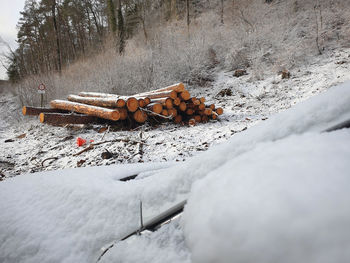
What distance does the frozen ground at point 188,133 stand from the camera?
3.20m

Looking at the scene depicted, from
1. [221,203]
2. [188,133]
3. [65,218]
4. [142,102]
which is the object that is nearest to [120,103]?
[142,102]

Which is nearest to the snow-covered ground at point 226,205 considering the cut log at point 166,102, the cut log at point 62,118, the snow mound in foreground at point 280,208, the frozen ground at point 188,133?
the snow mound in foreground at point 280,208

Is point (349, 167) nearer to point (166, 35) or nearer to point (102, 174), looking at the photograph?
point (102, 174)

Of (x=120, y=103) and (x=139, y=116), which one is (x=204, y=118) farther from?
(x=120, y=103)

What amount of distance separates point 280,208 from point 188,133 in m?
3.32

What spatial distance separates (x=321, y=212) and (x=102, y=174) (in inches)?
38.5

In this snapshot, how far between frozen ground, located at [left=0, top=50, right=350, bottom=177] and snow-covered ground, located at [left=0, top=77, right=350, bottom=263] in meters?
2.09

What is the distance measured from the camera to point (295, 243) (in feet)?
1.20

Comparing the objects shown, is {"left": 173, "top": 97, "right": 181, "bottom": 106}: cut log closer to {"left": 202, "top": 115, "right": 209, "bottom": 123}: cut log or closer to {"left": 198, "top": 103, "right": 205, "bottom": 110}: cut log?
{"left": 198, "top": 103, "right": 205, "bottom": 110}: cut log

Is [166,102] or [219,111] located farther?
[219,111]

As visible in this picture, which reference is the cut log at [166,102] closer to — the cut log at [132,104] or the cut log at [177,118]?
the cut log at [177,118]

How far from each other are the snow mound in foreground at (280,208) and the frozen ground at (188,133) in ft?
7.68

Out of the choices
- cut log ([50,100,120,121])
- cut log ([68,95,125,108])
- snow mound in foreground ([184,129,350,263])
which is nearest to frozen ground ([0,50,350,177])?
cut log ([50,100,120,121])

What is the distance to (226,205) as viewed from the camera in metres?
0.46
